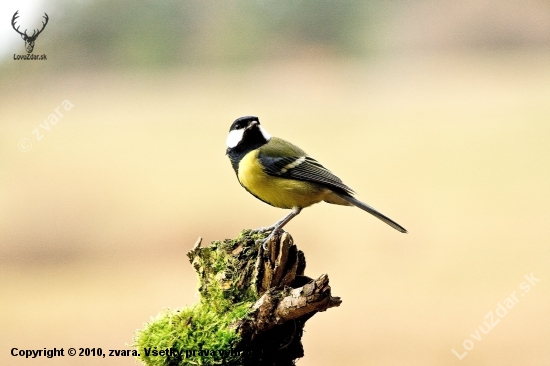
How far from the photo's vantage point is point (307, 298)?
171 centimetres

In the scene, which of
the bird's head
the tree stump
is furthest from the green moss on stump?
the bird's head

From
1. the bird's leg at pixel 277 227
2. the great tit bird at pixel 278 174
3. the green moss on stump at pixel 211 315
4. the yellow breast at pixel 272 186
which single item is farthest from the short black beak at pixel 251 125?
the green moss on stump at pixel 211 315

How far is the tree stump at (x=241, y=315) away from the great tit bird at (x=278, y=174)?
1.45 ft

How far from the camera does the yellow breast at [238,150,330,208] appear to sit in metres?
2.54

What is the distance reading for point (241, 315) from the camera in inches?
75.7

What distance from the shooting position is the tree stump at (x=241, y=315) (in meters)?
1.84

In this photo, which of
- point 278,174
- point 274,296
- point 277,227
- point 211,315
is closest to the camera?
point 274,296

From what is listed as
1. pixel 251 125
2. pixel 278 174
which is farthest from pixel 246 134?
pixel 278 174

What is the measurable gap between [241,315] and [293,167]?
0.87 meters

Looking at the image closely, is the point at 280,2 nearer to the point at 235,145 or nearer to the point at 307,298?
the point at 235,145

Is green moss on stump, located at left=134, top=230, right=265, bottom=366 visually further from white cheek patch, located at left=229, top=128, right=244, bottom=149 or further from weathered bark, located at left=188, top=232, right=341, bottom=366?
white cheek patch, located at left=229, top=128, right=244, bottom=149

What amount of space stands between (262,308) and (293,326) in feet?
0.63

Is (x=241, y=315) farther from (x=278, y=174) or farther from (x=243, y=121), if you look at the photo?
(x=243, y=121)

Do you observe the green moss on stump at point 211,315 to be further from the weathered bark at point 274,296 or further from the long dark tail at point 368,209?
the long dark tail at point 368,209
